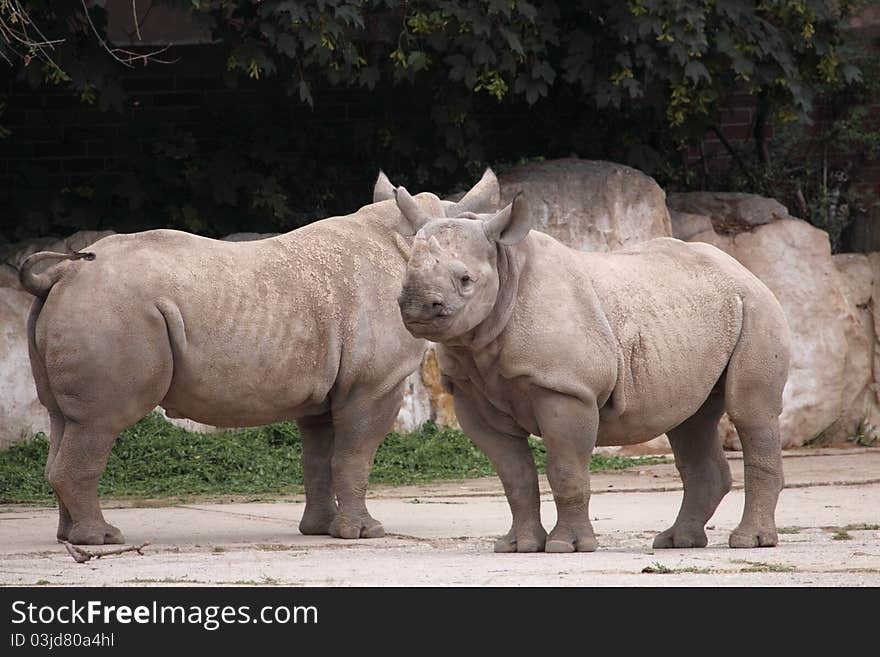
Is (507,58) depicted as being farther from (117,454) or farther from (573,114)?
(117,454)

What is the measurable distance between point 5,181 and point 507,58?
4.16 m

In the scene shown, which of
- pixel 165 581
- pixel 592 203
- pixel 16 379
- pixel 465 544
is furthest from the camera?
pixel 592 203

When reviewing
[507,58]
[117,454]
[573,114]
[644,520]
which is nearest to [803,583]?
[644,520]

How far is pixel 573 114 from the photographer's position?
13.4 metres

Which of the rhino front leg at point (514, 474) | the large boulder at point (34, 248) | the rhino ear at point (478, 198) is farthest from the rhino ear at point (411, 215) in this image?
the large boulder at point (34, 248)

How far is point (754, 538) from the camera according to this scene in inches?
263

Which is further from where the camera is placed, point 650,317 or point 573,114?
point 573,114

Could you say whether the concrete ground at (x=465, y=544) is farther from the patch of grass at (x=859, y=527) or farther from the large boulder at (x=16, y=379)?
the large boulder at (x=16, y=379)

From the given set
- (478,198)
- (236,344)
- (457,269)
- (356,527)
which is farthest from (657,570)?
(236,344)

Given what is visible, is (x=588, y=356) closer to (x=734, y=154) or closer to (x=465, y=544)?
(x=465, y=544)

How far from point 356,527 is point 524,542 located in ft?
4.59

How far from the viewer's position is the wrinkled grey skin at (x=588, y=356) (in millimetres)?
6227

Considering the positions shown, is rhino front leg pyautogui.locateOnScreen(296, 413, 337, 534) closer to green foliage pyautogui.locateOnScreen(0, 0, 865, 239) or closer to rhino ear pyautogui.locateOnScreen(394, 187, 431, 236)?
rhino ear pyautogui.locateOnScreen(394, 187, 431, 236)

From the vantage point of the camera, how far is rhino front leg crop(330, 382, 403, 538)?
777cm
